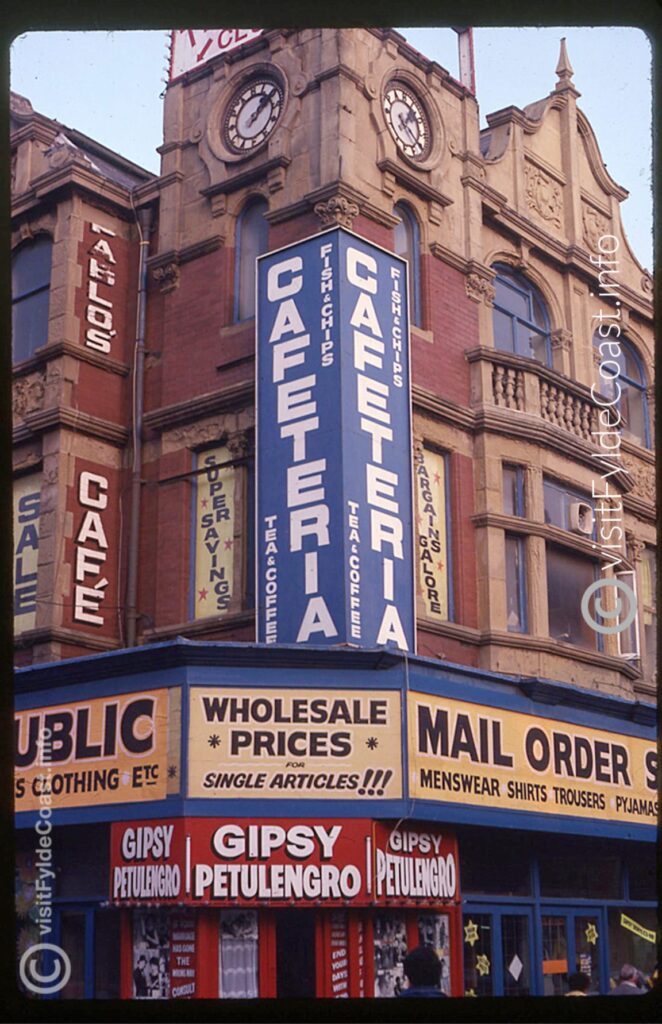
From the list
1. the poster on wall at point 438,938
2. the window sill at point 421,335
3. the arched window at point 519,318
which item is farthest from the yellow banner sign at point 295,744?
the arched window at point 519,318

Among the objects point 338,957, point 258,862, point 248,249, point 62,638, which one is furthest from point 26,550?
point 338,957

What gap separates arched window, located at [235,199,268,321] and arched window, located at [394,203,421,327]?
1811 millimetres

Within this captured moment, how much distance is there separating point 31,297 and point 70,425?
2236 mm

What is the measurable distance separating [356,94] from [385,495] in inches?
218

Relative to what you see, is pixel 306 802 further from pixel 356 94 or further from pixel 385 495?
pixel 356 94

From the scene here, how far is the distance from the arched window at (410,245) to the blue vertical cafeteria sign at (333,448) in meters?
1.28

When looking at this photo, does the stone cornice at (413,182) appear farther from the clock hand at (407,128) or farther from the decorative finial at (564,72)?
the decorative finial at (564,72)

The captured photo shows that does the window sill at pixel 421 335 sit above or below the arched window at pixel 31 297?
below

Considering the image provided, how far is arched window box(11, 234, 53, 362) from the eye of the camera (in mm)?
20109

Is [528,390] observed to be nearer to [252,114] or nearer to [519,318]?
[519,318]

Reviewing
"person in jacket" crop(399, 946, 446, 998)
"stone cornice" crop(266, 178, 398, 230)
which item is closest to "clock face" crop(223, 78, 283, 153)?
"stone cornice" crop(266, 178, 398, 230)

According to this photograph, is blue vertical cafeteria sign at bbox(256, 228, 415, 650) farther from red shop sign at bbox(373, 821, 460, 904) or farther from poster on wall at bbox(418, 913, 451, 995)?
poster on wall at bbox(418, 913, 451, 995)

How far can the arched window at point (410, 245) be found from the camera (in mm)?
19453

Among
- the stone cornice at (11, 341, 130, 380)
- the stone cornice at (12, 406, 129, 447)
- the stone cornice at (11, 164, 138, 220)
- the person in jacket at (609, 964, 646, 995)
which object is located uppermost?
the stone cornice at (11, 164, 138, 220)
